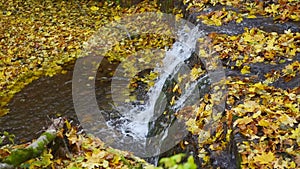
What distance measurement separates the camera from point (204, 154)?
338 cm

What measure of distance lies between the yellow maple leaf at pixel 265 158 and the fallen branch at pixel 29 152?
193 cm

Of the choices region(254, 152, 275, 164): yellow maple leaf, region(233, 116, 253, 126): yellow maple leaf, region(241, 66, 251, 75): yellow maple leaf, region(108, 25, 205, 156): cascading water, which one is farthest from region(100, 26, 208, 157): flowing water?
region(254, 152, 275, 164): yellow maple leaf

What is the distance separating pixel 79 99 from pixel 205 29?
249 centimetres

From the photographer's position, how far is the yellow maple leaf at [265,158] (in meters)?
2.89

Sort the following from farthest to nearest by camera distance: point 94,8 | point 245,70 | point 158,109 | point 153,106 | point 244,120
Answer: point 94,8 → point 153,106 → point 158,109 → point 245,70 → point 244,120

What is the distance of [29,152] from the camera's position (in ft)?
9.96

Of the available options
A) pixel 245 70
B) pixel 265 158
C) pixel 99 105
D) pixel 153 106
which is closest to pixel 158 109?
pixel 153 106

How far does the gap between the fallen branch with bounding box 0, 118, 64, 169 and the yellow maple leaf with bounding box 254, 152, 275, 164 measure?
6.33 ft

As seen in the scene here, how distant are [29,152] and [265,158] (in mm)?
2056

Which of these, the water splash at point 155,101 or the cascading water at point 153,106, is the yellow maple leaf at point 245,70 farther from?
the water splash at point 155,101

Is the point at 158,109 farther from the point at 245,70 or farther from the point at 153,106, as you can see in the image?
the point at 245,70

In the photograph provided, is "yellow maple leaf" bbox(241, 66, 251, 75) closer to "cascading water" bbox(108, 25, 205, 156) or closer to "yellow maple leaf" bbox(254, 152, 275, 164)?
"cascading water" bbox(108, 25, 205, 156)

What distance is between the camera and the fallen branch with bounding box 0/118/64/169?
2.84 metres

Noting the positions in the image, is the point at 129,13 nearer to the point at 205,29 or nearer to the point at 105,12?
the point at 105,12
